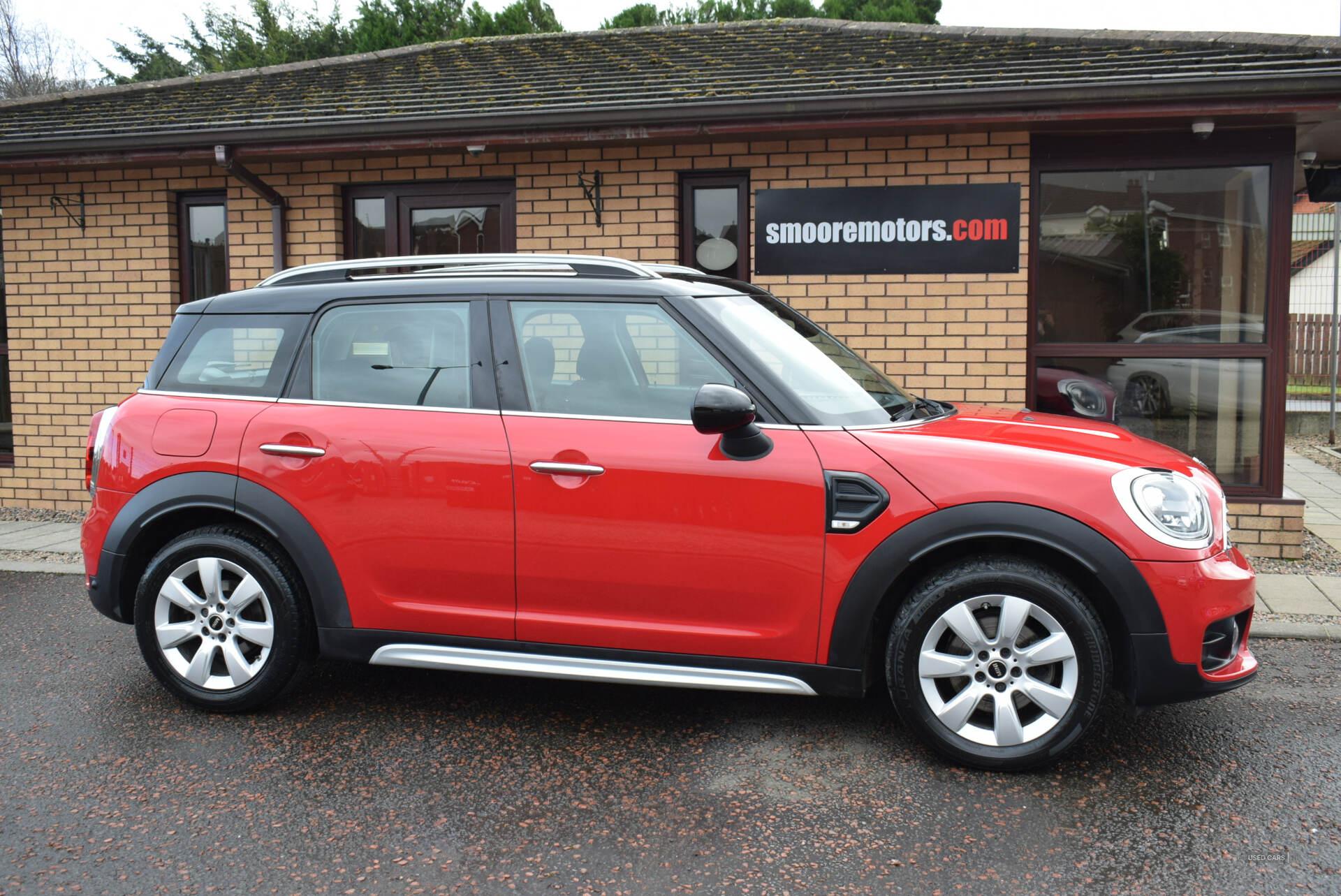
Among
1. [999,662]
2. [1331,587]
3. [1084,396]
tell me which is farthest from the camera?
[1084,396]

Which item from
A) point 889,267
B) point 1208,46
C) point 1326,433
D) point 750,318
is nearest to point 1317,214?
point 1326,433

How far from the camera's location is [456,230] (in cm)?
832

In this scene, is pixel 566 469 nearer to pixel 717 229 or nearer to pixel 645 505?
pixel 645 505

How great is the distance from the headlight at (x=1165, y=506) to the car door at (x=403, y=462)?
2113 mm

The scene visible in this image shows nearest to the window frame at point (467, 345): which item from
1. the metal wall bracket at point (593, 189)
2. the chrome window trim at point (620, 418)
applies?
the chrome window trim at point (620, 418)

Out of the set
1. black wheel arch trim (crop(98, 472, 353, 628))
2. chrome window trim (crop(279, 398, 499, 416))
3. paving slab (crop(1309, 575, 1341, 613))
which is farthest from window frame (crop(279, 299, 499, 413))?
paving slab (crop(1309, 575, 1341, 613))

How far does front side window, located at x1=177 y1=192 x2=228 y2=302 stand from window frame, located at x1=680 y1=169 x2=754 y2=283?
3.90 m

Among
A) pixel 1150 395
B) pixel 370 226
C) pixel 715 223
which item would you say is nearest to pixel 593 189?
pixel 715 223

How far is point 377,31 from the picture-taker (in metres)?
26.7

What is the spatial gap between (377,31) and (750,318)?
26033 millimetres

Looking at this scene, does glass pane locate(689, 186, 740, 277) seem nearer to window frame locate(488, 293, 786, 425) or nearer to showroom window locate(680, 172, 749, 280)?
showroom window locate(680, 172, 749, 280)

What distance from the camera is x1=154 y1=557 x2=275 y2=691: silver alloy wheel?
4059 mm

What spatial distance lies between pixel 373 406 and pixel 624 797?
1.74 metres

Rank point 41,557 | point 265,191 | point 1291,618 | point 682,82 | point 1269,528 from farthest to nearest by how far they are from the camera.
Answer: point 265,191 < point 682,82 < point 41,557 < point 1269,528 < point 1291,618
